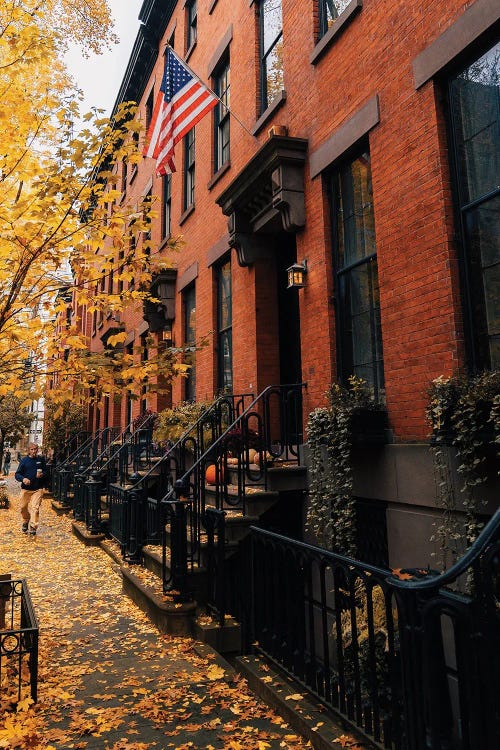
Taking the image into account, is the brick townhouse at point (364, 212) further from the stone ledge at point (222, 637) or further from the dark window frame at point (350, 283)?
the stone ledge at point (222, 637)

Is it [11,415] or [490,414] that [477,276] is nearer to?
[490,414]

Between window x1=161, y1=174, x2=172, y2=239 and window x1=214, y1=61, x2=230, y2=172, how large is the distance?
11.0 feet

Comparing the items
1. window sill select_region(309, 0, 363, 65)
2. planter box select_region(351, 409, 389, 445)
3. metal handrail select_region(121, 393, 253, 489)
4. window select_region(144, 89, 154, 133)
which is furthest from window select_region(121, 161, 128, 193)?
planter box select_region(351, 409, 389, 445)

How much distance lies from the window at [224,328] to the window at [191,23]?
686 cm

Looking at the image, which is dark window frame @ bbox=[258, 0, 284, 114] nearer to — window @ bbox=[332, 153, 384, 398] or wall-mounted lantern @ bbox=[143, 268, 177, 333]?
window @ bbox=[332, 153, 384, 398]

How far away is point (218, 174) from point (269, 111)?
230 centimetres

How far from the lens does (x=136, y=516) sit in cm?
791

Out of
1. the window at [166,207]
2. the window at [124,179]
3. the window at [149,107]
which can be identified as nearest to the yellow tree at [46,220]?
the window at [166,207]

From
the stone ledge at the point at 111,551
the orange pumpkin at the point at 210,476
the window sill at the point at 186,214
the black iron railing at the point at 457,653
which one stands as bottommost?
the stone ledge at the point at 111,551

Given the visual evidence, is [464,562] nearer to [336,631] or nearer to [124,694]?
[336,631]

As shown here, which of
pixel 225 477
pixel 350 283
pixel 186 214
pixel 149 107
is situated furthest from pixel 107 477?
pixel 149 107

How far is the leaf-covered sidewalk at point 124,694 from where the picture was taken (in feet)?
11.8

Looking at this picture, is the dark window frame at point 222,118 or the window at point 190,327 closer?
the dark window frame at point 222,118

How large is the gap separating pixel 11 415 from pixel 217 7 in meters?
19.8
